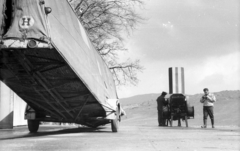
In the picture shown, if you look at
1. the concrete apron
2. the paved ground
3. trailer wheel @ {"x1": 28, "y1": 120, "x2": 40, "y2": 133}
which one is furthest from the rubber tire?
the concrete apron

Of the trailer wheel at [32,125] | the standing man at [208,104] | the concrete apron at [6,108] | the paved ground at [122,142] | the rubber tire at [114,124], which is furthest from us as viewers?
the standing man at [208,104]

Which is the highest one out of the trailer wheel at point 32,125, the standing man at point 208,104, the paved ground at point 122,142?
the standing man at point 208,104

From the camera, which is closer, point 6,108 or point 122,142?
point 122,142

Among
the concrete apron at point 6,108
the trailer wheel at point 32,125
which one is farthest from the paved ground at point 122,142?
the concrete apron at point 6,108

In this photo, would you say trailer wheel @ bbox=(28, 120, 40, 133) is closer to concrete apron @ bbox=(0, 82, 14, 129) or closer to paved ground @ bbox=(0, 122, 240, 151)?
paved ground @ bbox=(0, 122, 240, 151)

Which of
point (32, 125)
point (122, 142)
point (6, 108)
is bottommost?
point (122, 142)

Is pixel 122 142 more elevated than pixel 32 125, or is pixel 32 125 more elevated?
pixel 32 125

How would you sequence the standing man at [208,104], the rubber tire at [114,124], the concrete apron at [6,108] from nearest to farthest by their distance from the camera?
the rubber tire at [114,124]
the concrete apron at [6,108]
the standing man at [208,104]

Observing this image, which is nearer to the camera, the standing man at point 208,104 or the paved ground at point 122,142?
the paved ground at point 122,142

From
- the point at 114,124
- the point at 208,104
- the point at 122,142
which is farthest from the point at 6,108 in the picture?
the point at 122,142

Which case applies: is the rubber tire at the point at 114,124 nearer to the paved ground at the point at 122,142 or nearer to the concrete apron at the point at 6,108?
the paved ground at the point at 122,142

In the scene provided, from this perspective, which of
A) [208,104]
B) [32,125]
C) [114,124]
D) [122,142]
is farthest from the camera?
[208,104]

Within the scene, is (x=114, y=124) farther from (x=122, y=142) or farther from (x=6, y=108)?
(x=6, y=108)

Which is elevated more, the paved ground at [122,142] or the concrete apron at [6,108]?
the concrete apron at [6,108]
